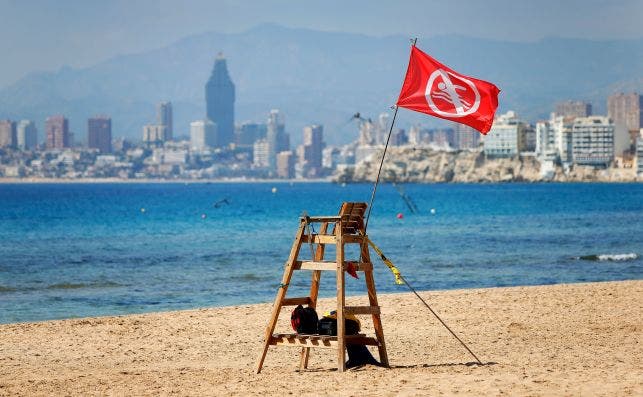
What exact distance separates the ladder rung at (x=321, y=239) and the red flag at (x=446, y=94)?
1.70m

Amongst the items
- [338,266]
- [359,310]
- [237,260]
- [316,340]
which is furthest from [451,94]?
[237,260]

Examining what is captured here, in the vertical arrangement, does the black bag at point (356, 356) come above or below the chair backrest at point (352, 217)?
below

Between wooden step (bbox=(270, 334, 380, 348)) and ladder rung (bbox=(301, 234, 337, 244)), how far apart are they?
1.05m

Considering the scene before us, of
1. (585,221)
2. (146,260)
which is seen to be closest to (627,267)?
(146,260)

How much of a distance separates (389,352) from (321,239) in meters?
2.82

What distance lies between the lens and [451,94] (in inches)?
539

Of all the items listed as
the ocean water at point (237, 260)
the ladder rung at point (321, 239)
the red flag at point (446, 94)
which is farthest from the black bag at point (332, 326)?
the ocean water at point (237, 260)

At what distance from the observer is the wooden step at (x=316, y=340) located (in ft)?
44.0

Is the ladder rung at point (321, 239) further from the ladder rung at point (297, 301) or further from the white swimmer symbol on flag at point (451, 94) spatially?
the white swimmer symbol on flag at point (451, 94)

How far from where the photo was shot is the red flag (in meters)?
13.6

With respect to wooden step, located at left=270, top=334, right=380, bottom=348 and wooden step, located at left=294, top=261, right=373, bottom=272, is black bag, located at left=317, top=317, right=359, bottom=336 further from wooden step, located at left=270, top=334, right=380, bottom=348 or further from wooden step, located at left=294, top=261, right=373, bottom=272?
wooden step, located at left=294, top=261, right=373, bottom=272

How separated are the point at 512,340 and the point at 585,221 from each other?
5695 centimetres

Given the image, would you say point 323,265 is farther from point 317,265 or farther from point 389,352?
point 389,352

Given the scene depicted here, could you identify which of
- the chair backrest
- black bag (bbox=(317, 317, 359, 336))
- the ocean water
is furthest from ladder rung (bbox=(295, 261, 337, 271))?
the ocean water
